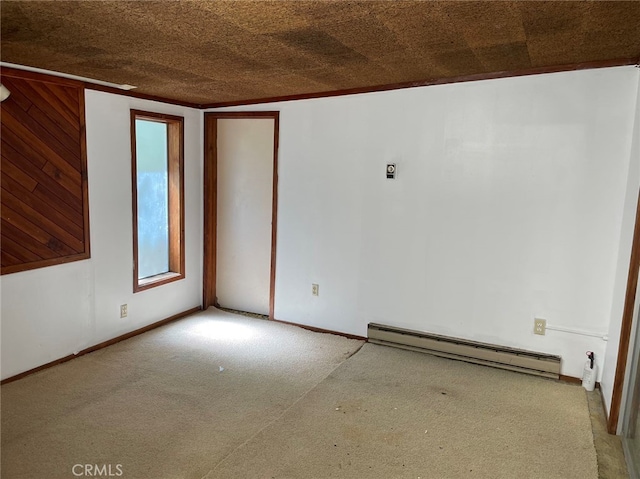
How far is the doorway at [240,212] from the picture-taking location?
4.43 meters

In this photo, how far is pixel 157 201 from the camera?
4285 millimetres

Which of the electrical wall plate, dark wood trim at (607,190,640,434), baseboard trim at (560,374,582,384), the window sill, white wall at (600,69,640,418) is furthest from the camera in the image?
the window sill

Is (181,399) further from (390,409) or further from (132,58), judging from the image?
(132,58)

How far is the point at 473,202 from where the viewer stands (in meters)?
3.47

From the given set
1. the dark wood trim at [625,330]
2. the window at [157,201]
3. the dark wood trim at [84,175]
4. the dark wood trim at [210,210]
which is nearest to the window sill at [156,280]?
the window at [157,201]

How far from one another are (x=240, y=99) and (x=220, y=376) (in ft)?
8.07

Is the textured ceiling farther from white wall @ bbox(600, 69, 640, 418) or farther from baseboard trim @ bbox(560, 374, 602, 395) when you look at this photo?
baseboard trim @ bbox(560, 374, 602, 395)

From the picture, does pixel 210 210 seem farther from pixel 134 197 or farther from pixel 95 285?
pixel 95 285

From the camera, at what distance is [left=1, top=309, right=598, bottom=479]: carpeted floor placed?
2299 millimetres

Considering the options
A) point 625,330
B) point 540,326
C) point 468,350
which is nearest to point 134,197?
point 468,350

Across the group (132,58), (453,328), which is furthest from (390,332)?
(132,58)

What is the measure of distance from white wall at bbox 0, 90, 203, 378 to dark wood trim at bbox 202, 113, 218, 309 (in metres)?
0.37

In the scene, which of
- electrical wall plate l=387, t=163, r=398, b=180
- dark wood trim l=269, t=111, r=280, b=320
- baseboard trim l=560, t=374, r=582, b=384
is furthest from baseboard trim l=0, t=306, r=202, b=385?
baseboard trim l=560, t=374, r=582, b=384

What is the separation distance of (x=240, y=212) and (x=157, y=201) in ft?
2.60
